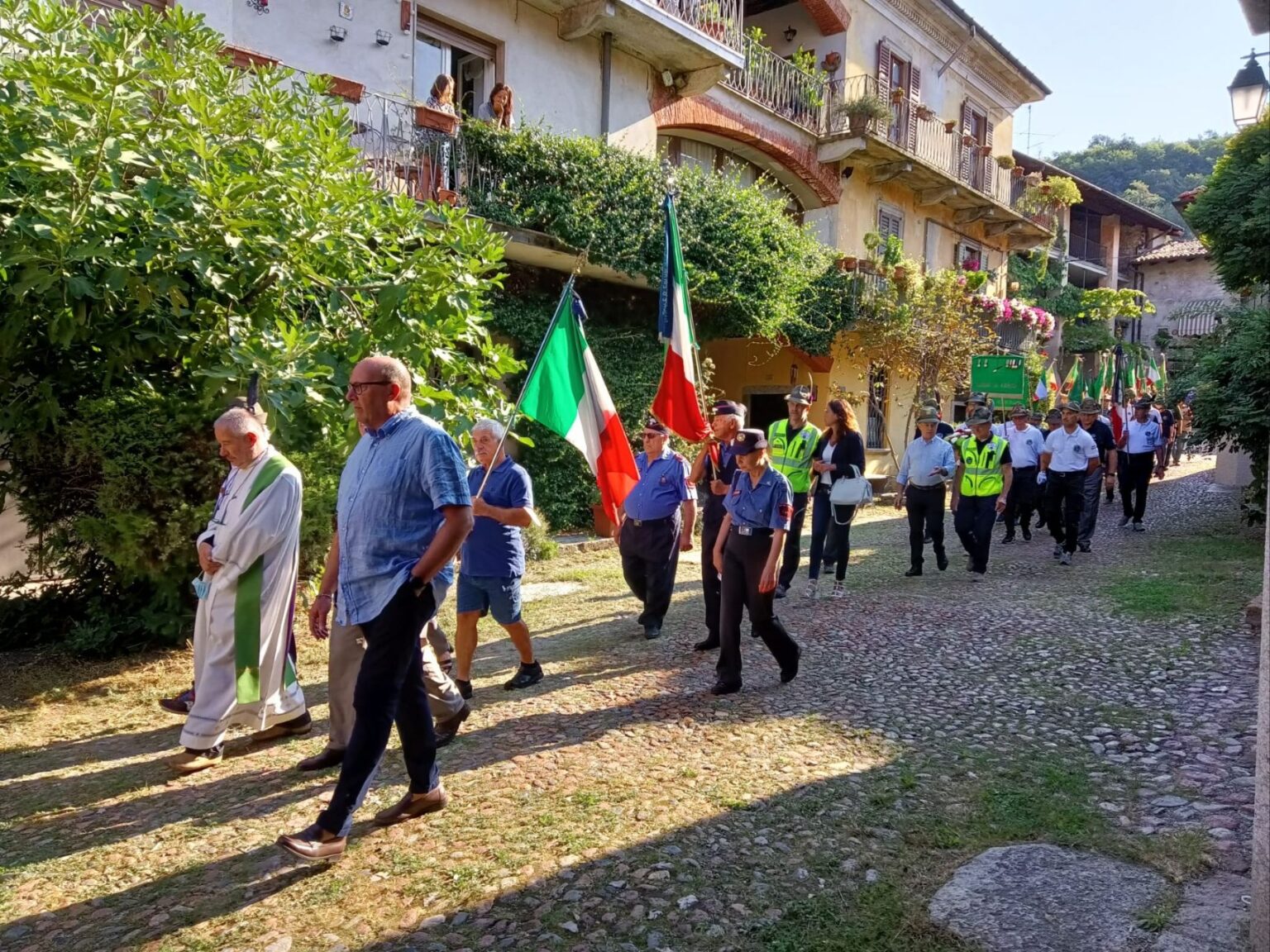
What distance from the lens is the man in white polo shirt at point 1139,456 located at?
14.0 m

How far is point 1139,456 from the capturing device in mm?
14320

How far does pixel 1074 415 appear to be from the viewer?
1162 centimetres

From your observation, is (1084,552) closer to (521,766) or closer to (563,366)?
(563,366)

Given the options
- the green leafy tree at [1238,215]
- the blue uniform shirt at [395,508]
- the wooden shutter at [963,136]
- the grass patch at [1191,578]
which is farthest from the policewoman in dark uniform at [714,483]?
the wooden shutter at [963,136]

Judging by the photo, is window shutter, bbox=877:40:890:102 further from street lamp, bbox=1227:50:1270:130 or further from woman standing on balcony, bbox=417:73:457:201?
street lamp, bbox=1227:50:1270:130

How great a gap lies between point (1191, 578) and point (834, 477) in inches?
169

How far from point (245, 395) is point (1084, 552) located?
1039cm

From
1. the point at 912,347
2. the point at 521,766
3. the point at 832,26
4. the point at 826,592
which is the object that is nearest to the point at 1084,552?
the point at 826,592

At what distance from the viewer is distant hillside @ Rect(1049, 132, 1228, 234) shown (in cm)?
5034

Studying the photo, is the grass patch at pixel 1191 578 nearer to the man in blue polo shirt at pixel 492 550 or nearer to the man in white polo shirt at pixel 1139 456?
the man in white polo shirt at pixel 1139 456

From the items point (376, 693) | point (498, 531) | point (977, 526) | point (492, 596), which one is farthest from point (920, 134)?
point (376, 693)

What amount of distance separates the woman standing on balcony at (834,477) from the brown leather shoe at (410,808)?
208 inches

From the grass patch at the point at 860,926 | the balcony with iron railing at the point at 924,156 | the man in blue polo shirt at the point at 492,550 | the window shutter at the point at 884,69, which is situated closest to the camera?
the grass patch at the point at 860,926

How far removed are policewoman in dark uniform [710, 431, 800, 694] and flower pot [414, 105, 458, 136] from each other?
7.06 meters
